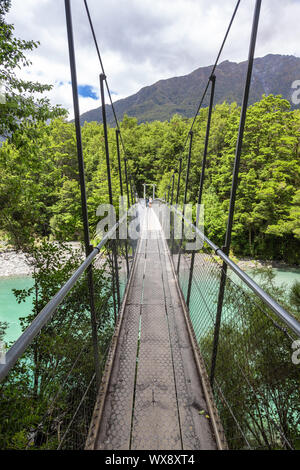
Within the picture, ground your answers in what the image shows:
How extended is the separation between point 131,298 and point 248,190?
41.9ft

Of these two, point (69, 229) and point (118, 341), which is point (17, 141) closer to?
point (69, 229)

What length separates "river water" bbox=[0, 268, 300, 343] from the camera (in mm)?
7803

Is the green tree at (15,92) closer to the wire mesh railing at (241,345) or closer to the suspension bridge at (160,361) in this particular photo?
the suspension bridge at (160,361)

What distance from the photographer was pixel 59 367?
1.43 m

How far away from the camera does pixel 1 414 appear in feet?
5.45

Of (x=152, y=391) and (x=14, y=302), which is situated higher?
(x=152, y=391)

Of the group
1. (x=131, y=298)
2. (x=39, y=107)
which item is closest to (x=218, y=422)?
(x=131, y=298)

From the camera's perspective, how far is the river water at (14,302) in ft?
25.6

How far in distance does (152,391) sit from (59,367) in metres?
0.60

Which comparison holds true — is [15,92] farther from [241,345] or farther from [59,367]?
[241,345]

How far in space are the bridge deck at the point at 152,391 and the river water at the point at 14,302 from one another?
584 cm

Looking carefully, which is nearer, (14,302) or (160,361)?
(160,361)

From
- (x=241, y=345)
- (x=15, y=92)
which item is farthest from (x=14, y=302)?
(x=241, y=345)
